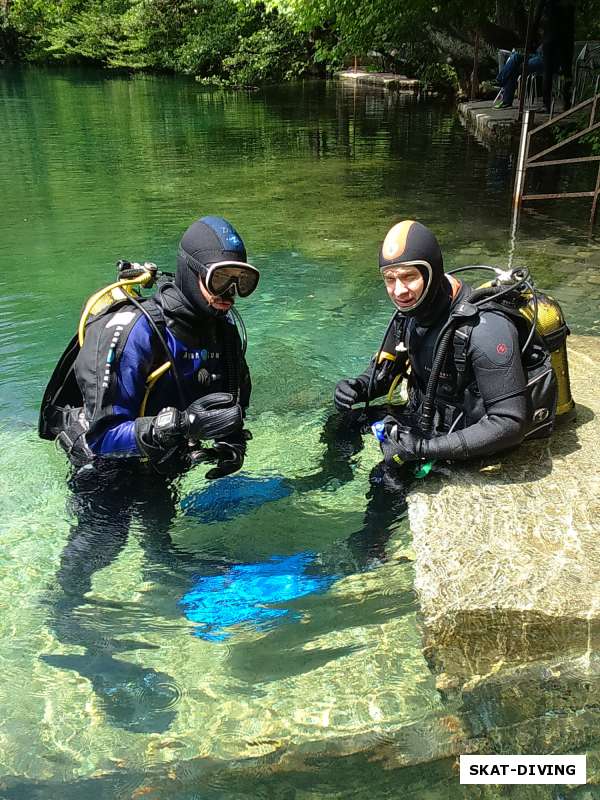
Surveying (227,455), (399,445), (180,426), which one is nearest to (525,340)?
(399,445)

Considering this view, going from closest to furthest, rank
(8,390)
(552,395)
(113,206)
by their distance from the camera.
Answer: (552,395) < (8,390) < (113,206)

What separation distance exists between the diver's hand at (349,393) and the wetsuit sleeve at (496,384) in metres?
0.85

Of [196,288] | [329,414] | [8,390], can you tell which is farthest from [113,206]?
[196,288]

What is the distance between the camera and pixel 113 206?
1127 cm

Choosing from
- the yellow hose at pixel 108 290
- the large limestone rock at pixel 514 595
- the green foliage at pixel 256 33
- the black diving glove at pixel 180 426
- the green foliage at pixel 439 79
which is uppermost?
the green foliage at pixel 256 33

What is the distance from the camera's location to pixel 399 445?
3.33 m

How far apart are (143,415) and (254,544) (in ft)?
3.58

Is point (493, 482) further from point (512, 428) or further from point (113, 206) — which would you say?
point (113, 206)

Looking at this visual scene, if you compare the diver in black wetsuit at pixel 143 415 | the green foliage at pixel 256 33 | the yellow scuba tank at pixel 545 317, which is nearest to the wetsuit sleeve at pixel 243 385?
the diver in black wetsuit at pixel 143 415

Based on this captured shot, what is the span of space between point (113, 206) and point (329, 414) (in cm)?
746

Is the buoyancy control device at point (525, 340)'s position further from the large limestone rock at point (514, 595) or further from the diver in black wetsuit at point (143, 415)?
the diver in black wetsuit at point (143, 415)

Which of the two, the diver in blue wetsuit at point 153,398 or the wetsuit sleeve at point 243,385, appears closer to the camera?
the diver in blue wetsuit at point 153,398

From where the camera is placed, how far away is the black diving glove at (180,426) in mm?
3004

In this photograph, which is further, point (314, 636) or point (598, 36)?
point (598, 36)
